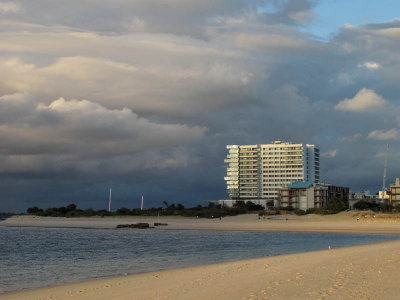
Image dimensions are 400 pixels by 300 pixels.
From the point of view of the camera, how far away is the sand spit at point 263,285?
17.5m

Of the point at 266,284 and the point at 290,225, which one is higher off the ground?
the point at 266,284

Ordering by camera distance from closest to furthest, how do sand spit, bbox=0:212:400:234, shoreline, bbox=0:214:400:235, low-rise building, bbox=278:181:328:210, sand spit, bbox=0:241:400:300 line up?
sand spit, bbox=0:241:400:300, shoreline, bbox=0:214:400:235, sand spit, bbox=0:212:400:234, low-rise building, bbox=278:181:328:210

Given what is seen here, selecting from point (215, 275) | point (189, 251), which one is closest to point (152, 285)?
point (215, 275)

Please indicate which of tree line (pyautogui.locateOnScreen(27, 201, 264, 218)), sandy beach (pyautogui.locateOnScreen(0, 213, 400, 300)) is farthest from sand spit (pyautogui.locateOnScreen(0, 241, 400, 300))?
tree line (pyautogui.locateOnScreen(27, 201, 264, 218))

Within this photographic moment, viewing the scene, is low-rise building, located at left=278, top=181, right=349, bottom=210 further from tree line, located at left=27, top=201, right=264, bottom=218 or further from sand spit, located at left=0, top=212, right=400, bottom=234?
sand spit, located at left=0, top=212, right=400, bottom=234

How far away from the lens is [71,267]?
34.2 meters

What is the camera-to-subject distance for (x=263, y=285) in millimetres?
19531

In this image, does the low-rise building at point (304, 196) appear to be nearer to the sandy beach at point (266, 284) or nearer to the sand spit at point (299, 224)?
the sand spit at point (299, 224)

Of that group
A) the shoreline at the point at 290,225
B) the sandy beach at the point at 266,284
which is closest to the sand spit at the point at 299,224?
the shoreline at the point at 290,225

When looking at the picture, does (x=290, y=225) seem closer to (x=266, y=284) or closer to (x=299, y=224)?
(x=299, y=224)

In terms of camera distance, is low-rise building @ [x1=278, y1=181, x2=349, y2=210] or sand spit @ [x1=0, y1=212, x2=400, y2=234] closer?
sand spit @ [x1=0, y1=212, x2=400, y2=234]

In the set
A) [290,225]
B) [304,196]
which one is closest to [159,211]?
[304,196]

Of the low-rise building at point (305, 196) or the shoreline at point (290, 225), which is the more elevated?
the low-rise building at point (305, 196)

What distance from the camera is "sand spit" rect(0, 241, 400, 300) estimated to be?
1750 cm
